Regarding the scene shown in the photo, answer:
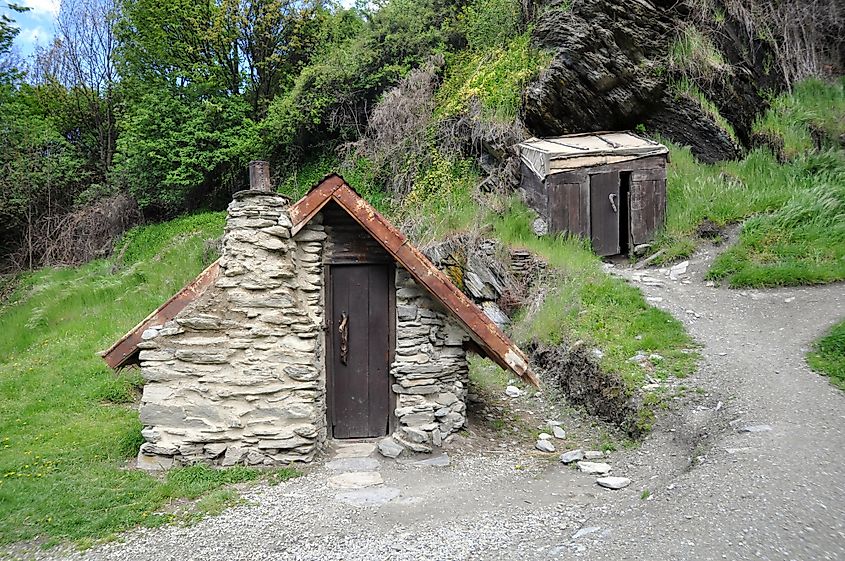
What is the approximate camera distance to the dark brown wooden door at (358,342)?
696cm

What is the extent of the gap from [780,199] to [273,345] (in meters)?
10.4

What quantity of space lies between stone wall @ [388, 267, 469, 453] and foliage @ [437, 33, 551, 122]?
8543 millimetres

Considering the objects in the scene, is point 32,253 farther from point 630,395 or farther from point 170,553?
point 630,395

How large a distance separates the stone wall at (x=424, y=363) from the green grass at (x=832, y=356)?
165 inches

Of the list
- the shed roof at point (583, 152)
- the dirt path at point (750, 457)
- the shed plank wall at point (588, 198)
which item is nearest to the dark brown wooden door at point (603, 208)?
the shed plank wall at point (588, 198)

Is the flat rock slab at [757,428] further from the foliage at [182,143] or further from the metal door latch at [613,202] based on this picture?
the foliage at [182,143]

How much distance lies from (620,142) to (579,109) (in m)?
1.58

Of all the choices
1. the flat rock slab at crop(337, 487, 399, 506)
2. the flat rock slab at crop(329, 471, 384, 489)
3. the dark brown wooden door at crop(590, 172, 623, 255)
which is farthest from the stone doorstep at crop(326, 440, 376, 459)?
the dark brown wooden door at crop(590, 172, 623, 255)

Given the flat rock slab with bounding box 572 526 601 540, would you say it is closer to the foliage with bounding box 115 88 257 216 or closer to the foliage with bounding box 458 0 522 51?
the foliage with bounding box 458 0 522 51

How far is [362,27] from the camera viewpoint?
1822cm

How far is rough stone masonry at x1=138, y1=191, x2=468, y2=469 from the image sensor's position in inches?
244

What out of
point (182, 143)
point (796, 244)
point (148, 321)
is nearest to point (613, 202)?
point (796, 244)

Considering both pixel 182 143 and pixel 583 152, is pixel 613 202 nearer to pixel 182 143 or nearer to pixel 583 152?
pixel 583 152

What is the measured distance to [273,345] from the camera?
632 centimetres
